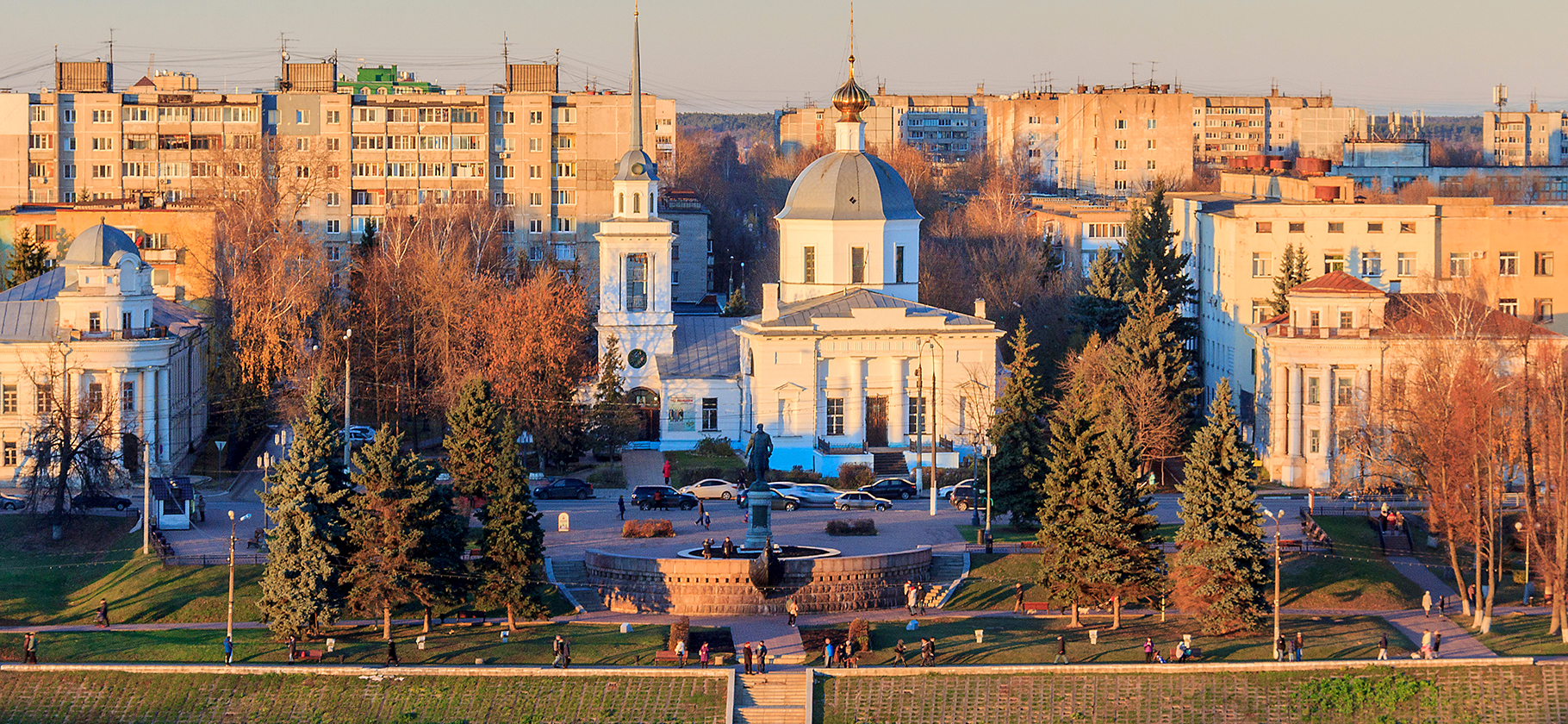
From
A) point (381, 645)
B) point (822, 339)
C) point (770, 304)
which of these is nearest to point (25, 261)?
point (770, 304)

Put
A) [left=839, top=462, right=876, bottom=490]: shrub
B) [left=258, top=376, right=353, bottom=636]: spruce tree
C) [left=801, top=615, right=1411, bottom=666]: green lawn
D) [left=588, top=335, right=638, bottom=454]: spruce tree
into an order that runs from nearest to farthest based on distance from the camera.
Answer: [left=801, top=615, right=1411, bottom=666]: green lawn, [left=258, top=376, right=353, bottom=636]: spruce tree, [left=839, top=462, right=876, bottom=490]: shrub, [left=588, top=335, right=638, bottom=454]: spruce tree

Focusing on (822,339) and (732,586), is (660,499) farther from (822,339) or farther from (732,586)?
(822,339)

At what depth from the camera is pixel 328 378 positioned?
71500 millimetres

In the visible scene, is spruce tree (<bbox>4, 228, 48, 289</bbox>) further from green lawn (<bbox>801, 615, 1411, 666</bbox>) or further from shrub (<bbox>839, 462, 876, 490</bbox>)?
green lawn (<bbox>801, 615, 1411, 666</bbox>)

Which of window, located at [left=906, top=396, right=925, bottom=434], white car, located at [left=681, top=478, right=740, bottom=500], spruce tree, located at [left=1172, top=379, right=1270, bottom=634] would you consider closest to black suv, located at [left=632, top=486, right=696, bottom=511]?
white car, located at [left=681, top=478, right=740, bottom=500]

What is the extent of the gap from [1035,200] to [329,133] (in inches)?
1541

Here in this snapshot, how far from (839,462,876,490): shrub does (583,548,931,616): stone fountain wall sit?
1348cm

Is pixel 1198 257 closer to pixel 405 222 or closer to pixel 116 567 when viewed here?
pixel 405 222

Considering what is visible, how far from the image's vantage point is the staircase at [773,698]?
154ft

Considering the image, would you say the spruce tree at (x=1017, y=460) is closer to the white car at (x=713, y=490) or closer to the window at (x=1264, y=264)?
the white car at (x=713, y=490)

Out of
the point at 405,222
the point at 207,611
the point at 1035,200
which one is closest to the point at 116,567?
the point at 207,611

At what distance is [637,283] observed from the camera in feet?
253

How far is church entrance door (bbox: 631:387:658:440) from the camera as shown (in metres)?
74.8

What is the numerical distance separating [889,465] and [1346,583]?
59.1ft
